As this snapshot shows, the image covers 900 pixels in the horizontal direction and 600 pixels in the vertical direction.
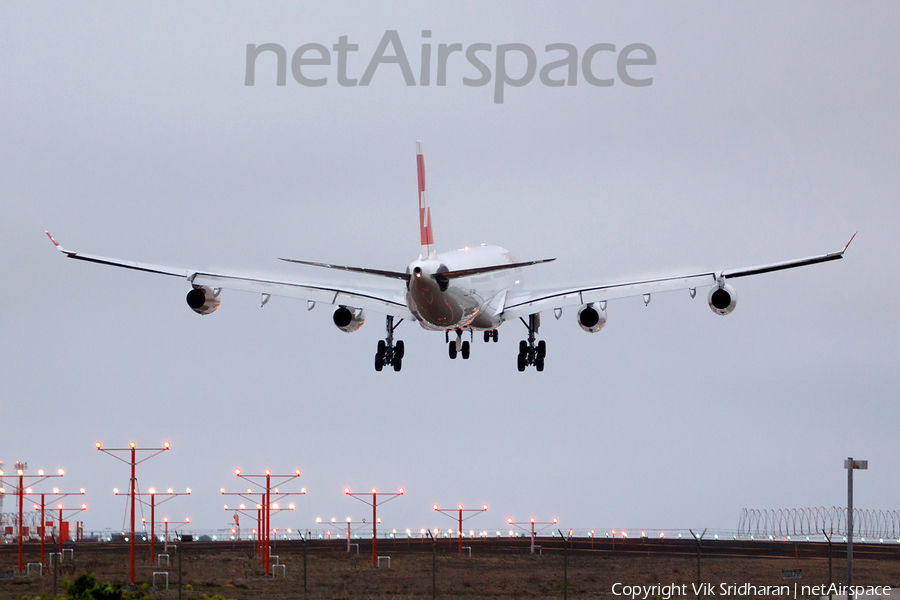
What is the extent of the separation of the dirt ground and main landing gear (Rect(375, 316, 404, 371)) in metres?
11.3

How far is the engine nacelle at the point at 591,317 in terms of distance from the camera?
66.3m

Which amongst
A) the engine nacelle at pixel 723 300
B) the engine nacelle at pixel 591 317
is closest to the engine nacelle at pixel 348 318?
the engine nacelle at pixel 591 317

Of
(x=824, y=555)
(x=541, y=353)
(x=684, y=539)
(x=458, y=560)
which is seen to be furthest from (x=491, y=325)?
(x=684, y=539)

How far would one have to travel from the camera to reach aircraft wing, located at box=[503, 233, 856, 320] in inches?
2391

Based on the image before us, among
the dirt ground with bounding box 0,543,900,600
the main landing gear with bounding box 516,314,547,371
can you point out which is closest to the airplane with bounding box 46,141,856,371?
the main landing gear with bounding box 516,314,547,371

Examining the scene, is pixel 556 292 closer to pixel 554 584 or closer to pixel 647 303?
pixel 647 303

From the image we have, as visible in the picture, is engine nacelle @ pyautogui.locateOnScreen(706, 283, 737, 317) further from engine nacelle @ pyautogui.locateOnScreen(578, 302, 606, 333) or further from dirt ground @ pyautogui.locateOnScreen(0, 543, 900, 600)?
dirt ground @ pyautogui.locateOnScreen(0, 543, 900, 600)

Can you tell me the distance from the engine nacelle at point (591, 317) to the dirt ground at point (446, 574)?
1434 cm

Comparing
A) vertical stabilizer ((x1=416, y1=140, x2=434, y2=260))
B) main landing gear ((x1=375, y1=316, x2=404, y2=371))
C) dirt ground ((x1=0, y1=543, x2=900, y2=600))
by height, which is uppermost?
vertical stabilizer ((x1=416, y1=140, x2=434, y2=260))

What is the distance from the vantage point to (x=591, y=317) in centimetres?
6631

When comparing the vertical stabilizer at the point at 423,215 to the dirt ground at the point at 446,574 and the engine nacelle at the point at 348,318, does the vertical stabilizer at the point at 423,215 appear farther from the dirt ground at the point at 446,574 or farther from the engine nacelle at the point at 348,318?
the dirt ground at the point at 446,574

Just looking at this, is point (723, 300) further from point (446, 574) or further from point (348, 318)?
point (446, 574)

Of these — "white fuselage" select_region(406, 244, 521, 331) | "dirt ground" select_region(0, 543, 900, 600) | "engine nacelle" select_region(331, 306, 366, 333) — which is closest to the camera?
"white fuselage" select_region(406, 244, 521, 331)

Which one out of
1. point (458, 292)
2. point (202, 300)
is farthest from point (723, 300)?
point (202, 300)
